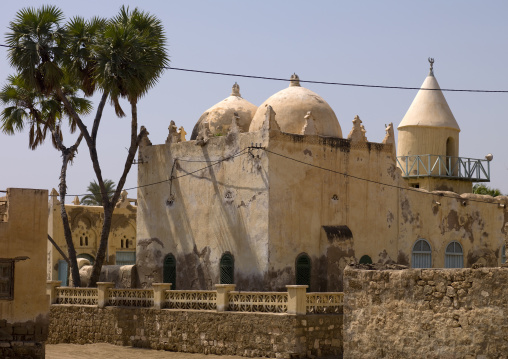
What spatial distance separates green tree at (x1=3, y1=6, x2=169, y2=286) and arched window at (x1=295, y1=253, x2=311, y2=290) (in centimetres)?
641

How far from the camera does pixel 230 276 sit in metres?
26.3

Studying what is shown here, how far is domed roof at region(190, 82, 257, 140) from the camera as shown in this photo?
2884cm

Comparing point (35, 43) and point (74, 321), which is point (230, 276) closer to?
point (74, 321)

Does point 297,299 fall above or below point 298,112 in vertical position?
below

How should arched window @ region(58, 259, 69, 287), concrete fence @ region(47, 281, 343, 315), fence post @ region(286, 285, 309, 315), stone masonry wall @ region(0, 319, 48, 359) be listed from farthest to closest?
arched window @ region(58, 259, 69, 287) < concrete fence @ region(47, 281, 343, 315) < fence post @ region(286, 285, 309, 315) < stone masonry wall @ region(0, 319, 48, 359)

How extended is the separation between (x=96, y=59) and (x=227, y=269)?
774cm

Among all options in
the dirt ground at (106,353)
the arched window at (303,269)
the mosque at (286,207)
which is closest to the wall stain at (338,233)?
the mosque at (286,207)

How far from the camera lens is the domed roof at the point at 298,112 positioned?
2703 cm

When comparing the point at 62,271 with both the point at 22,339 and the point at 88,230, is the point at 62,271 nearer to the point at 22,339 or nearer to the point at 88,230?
the point at 88,230

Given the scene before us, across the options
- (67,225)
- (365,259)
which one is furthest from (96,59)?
(365,259)

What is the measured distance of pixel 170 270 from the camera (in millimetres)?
28109

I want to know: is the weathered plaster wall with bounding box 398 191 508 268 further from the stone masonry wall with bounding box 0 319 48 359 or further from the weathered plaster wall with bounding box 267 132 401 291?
the stone masonry wall with bounding box 0 319 48 359

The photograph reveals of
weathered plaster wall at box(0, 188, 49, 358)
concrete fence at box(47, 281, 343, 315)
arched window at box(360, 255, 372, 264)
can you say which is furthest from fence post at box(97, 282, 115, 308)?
arched window at box(360, 255, 372, 264)

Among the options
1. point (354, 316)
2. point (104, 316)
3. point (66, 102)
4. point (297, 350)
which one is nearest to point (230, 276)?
point (104, 316)
